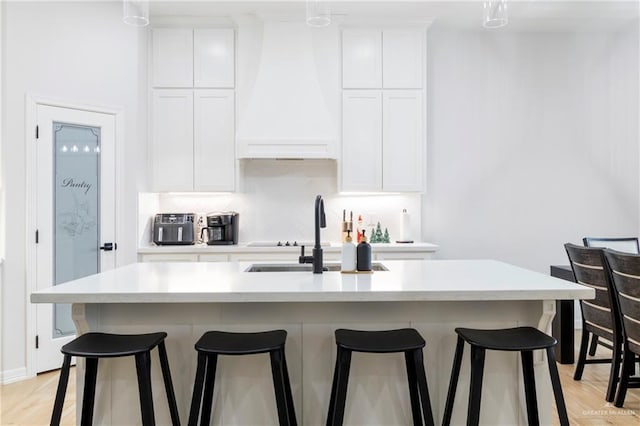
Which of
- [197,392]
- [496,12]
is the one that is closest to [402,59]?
[496,12]

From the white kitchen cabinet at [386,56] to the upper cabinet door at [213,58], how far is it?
110 centimetres

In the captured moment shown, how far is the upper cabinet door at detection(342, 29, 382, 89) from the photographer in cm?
433

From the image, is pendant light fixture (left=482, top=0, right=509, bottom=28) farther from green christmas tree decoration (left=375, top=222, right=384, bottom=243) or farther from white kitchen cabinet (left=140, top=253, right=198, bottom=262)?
white kitchen cabinet (left=140, top=253, right=198, bottom=262)

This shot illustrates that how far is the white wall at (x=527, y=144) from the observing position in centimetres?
471

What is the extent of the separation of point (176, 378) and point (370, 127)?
9.73ft

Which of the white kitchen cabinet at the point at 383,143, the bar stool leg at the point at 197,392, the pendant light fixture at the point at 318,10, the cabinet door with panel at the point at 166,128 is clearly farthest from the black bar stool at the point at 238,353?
the cabinet door with panel at the point at 166,128

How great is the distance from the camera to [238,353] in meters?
1.79

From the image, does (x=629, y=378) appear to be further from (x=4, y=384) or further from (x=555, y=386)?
(x=4, y=384)

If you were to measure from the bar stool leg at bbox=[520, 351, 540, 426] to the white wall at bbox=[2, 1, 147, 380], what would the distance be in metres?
3.33

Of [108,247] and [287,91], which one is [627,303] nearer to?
[287,91]

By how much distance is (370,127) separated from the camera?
4.34 meters

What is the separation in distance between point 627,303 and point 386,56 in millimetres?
2879

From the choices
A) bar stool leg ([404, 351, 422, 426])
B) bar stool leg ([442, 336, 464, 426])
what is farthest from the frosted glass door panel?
bar stool leg ([442, 336, 464, 426])

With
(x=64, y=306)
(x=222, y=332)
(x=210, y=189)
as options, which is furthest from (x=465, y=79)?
(x=64, y=306)
